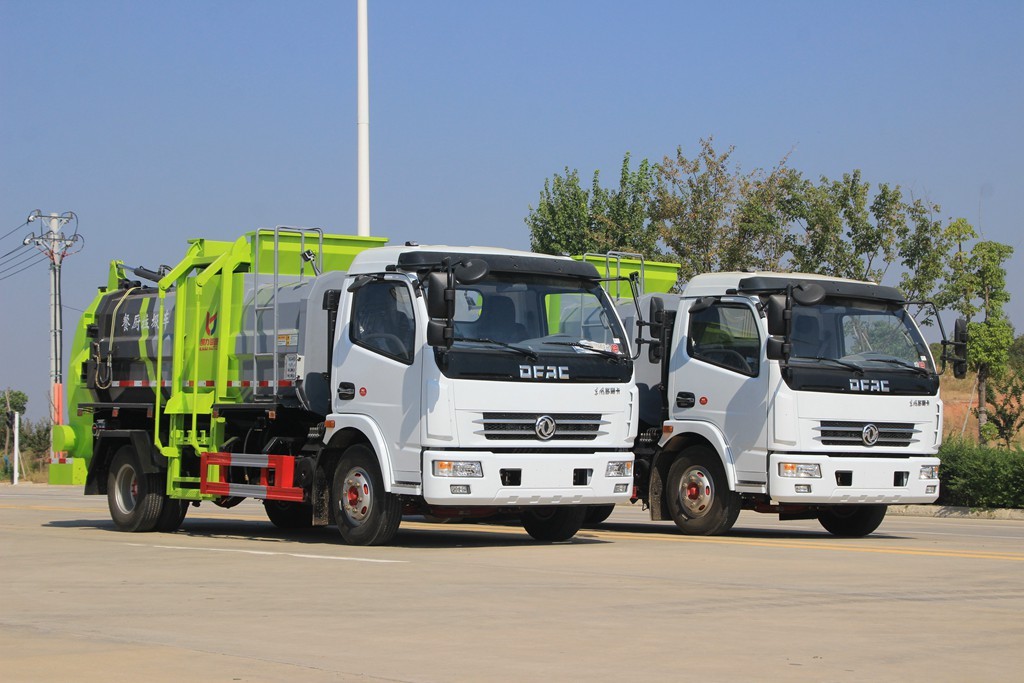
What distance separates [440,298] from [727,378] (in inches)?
A: 171

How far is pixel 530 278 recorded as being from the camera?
15156 millimetres

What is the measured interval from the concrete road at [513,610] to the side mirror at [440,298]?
2.21 m

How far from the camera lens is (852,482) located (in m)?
16.4

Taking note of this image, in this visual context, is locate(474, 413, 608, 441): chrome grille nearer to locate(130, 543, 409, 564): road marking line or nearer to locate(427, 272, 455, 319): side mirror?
locate(427, 272, 455, 319): side mirror

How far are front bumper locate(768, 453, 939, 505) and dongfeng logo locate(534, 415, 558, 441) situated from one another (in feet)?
9.28

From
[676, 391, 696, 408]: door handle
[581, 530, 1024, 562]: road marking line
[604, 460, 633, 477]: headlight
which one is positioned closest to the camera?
[581, 530, 1024, 562]: road marking line

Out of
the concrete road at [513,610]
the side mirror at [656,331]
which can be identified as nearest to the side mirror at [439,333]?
the concrete road at [513,610]

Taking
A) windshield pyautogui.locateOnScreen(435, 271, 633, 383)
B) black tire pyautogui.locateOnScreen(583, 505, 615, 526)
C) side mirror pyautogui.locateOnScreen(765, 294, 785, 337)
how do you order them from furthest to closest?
1. black tire pyautogui.locateOnScreen(583, 505, 615, 526)
2. side mirror pyautogui.locateOnScreen(765, 294, 785, 337)
3. windshield pyautogui.locateOnScreen(435, 271, 633, 383)

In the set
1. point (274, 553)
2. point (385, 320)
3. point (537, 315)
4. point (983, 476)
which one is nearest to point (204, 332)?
point (385, 320)

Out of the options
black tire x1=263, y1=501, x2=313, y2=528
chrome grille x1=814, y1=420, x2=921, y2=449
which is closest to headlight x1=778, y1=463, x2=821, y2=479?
chrome grille x1=814, y1=420, x2=921, y2=449

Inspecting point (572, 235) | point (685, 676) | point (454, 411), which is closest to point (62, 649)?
point (685, 676)

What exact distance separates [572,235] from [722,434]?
23.0 metres

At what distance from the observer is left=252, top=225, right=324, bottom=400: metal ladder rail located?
16406 millimetres

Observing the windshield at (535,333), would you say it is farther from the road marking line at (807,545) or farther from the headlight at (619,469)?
the road marking line at (807,545)
